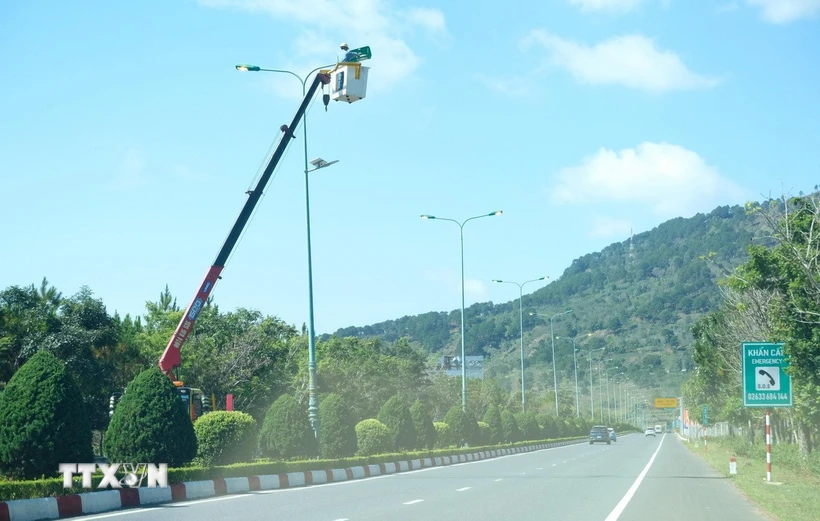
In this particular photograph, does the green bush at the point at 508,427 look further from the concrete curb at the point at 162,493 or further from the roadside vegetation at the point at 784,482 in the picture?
the concrete curb at the point at 162,493

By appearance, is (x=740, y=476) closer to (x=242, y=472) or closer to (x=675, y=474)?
(x=675, y=474)

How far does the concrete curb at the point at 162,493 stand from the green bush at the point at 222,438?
159 cm

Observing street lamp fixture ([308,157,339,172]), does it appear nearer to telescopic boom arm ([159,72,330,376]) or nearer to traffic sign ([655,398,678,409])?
telescopic boom arm ([159,72,330,376])

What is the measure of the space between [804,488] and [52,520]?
15652 mm

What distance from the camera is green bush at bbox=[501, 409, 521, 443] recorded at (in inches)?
2517

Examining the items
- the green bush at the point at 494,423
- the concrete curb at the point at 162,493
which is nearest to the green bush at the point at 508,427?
the green bush at the point at 494,423

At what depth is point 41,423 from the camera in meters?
17.3

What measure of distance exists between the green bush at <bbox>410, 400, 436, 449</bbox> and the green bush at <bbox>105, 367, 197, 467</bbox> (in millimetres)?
24637

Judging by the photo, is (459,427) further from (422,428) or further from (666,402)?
(666,402)

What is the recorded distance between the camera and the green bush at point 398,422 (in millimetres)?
41031

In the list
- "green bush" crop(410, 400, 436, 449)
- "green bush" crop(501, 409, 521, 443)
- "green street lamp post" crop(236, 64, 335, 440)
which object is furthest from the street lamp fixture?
"green bush" crop(501, 409, 521, 443)

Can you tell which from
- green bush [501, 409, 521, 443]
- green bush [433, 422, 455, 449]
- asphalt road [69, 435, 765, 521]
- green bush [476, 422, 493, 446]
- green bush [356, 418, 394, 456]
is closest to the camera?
asphalt road [69, 435, 765, 521]

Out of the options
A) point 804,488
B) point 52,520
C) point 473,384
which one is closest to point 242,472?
point 52,520

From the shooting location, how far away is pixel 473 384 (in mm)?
89125
